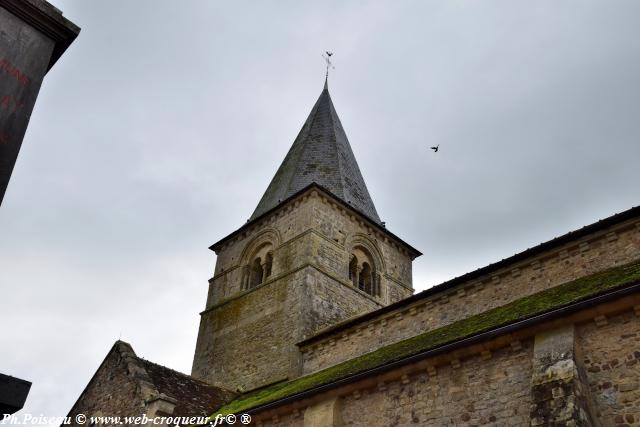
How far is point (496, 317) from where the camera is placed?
35.4 feet

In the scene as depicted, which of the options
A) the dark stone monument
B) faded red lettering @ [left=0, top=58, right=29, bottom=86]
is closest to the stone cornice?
faded red lettering @ [left=0, top=58, right=29, bottom=86]

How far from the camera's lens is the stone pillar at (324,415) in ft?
33.6

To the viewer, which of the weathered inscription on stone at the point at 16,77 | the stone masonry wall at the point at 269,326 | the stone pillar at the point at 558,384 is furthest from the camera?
the stone masonry wall at the point at 269,326

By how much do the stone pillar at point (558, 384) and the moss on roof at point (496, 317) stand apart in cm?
57

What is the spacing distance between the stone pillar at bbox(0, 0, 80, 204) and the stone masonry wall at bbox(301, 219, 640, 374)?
10.3 meters

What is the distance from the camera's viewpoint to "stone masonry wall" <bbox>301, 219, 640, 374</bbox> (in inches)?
441

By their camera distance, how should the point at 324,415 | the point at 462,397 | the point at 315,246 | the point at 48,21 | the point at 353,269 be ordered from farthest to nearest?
the point at 353,269 < the point at 315,246 < the point at 324,415 < the point at 462,397 < the point at 48,21

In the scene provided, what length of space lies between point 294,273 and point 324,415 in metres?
8.97

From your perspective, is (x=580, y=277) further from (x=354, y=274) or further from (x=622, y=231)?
(x=354, y=274)

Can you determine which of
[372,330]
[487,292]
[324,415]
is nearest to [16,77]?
[324,415]

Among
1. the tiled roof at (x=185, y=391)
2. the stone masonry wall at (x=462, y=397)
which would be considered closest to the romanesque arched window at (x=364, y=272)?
the tiled roof at (x=185, y=391)

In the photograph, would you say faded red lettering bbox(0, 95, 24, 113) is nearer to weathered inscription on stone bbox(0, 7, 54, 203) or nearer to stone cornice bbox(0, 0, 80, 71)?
weathered inscription on stone bbox(0, 7, 54, 203)

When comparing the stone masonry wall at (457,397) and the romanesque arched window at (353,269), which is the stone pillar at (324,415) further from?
the romanesque arched window at (353,269)

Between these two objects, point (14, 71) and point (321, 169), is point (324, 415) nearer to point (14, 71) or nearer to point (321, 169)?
point (14, 71)
